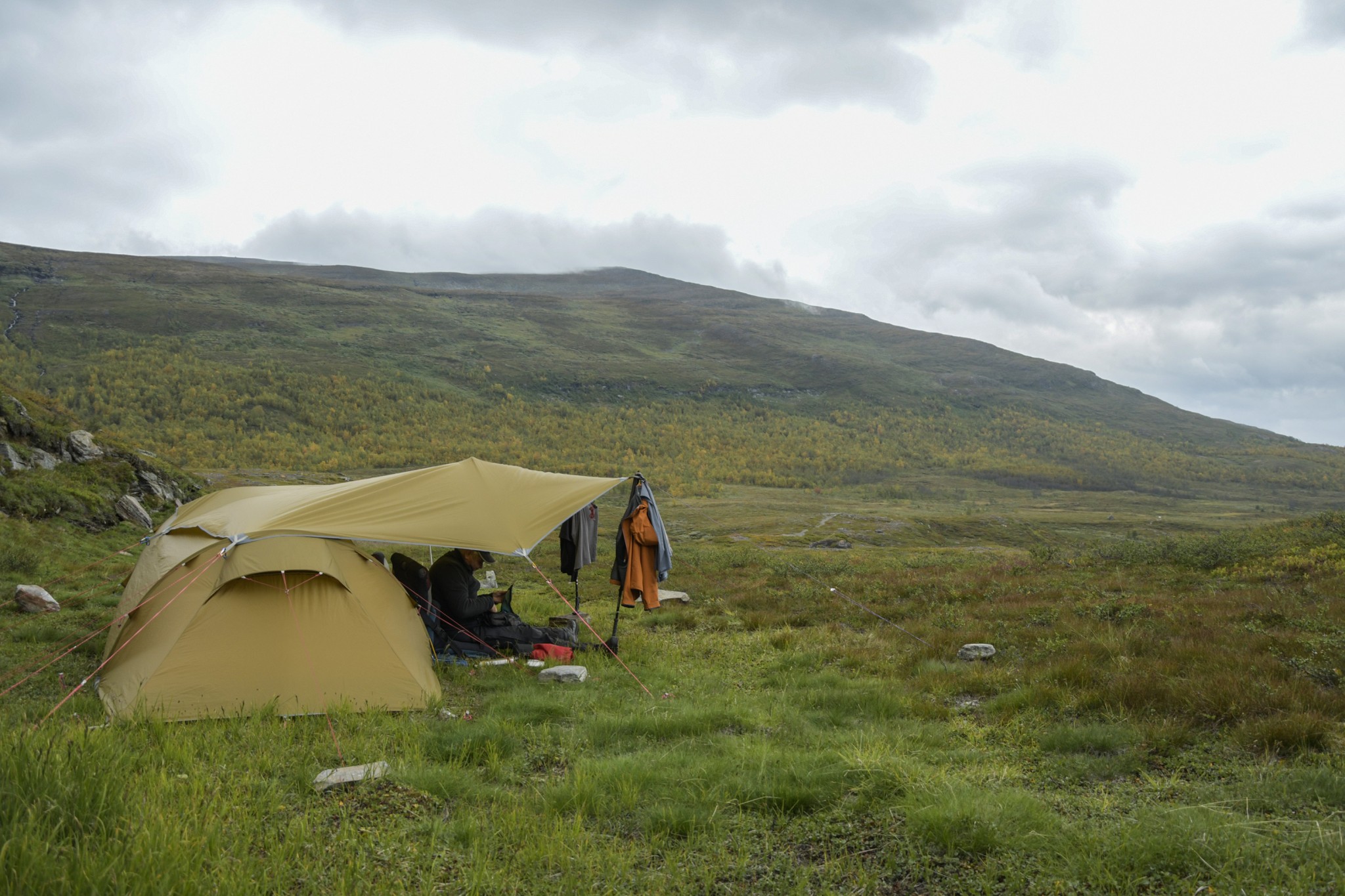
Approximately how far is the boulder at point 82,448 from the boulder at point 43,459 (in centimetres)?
71

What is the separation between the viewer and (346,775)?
19.0 feet

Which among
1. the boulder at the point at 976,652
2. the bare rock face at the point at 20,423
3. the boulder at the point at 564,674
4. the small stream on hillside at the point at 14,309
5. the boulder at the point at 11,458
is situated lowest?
the boulder at the point at 564,674

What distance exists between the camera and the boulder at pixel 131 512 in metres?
20.3

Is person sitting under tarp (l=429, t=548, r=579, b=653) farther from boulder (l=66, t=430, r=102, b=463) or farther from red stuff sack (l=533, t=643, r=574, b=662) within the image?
boulder (l=66, t=430, r=102, b=463)

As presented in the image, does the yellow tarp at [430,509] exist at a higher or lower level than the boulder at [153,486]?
higher

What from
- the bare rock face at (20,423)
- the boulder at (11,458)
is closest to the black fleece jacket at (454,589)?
the boulder at (11,458)

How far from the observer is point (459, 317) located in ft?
551

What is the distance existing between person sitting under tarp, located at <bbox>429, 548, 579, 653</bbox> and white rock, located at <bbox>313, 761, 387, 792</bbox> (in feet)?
15.8

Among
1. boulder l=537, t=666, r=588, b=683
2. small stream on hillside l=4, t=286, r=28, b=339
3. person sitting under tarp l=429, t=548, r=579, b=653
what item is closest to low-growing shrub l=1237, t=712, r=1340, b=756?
boulder l=537, t=666, r=588, b=683

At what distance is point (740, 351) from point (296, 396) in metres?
106

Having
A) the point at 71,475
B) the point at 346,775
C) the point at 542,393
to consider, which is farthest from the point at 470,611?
the point at 542,393

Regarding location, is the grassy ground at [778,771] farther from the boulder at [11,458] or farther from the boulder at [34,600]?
the boulder at [11,458]

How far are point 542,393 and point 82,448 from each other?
106 m

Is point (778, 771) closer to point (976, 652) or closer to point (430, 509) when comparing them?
point (976, 652)
